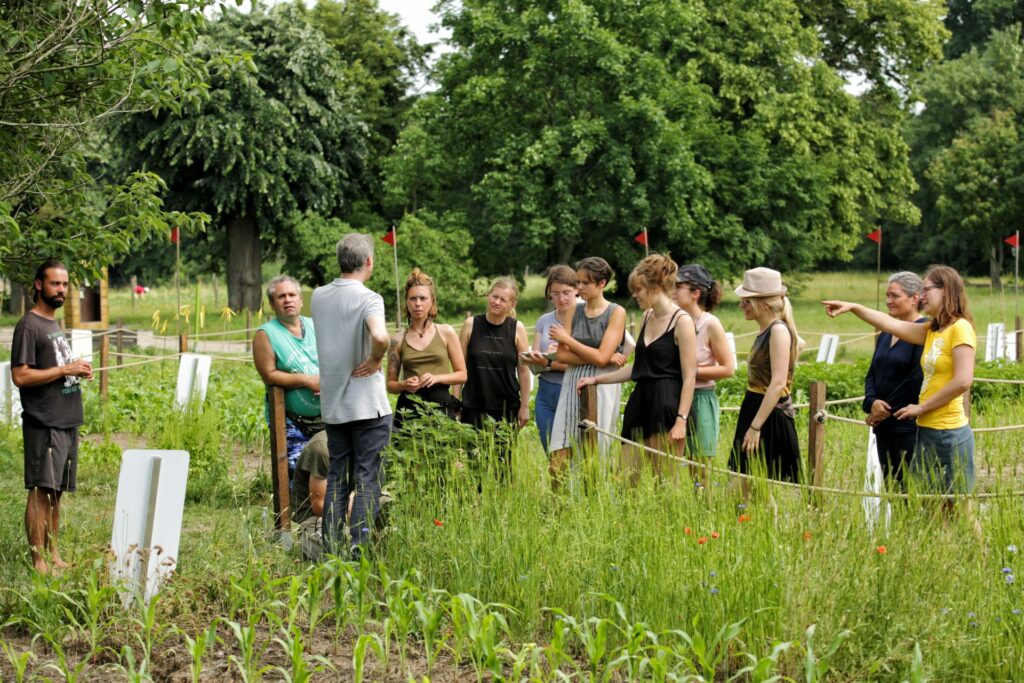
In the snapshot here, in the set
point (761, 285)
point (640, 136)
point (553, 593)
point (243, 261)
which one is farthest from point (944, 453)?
point (243, 261)

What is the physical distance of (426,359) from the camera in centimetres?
725

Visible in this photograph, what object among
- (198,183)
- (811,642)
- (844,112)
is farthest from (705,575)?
(844,112)

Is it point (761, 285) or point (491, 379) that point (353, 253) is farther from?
point (761, 285)

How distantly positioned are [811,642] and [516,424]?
3033mm

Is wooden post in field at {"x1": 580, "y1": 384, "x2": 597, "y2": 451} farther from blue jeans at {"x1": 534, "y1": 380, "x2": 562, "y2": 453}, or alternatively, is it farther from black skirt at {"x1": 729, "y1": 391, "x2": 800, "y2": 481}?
black skirt at {"x1": 729, "y1": 391, "x2": 800, "y2": 481}

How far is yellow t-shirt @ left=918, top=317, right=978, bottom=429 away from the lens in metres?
6.20

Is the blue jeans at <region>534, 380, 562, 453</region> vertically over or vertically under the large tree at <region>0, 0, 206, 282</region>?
under


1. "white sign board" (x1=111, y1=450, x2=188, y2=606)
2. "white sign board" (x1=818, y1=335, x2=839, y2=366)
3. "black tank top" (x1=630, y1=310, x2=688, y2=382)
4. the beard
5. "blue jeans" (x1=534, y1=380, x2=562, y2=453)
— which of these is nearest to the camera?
"white sign board" (x1=111, y1=450, x2=188, y2=606)

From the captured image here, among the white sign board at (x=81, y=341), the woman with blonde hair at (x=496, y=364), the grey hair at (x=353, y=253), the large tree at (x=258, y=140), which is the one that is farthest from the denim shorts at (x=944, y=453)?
the large tree at (x=258, y=140)

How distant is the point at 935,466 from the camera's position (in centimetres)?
638

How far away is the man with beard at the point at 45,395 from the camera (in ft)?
20.9

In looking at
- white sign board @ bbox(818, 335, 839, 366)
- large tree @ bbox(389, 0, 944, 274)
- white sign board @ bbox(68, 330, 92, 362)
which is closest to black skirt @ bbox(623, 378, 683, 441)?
white sign board @ bbox(68, 330, 92, 362)

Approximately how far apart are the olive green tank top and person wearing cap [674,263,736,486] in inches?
54.9

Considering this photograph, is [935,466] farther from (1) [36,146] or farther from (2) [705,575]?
(1) [36,146]
